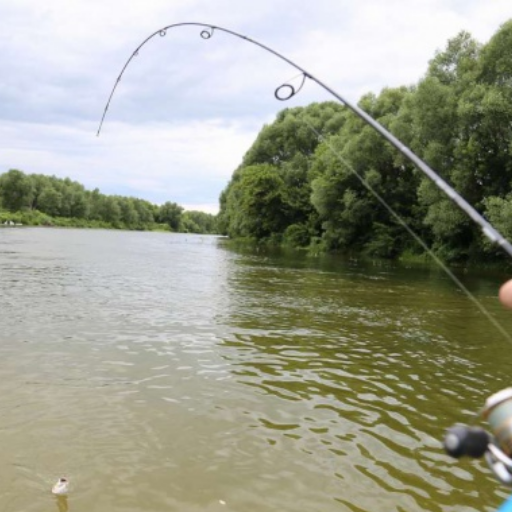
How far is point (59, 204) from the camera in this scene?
151250mm

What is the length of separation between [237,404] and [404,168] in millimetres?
38701

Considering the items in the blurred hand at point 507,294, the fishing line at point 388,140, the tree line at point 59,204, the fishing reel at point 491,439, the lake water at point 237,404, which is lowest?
the lake water at point 237,404

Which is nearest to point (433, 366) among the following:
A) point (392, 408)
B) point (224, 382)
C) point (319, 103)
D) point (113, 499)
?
point (392, 408)

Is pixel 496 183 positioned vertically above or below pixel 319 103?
below

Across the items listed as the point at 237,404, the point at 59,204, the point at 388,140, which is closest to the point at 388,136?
the point at 388,140

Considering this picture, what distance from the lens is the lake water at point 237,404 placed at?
5008mm

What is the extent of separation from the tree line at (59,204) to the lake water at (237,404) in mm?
118657

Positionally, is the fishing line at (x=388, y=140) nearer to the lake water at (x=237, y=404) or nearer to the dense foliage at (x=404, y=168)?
the lake water at (x=237, y=404)

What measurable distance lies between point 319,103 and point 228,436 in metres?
69.5

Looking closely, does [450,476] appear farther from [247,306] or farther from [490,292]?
[490,292]

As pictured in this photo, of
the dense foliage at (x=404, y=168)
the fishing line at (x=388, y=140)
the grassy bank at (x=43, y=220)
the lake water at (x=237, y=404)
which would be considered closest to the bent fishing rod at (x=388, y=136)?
the fishing line at (x=388, y=140)

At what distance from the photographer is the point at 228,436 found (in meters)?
6.19

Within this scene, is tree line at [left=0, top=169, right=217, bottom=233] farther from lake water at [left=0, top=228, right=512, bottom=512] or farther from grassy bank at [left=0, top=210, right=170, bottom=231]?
lake water at [left=0, top=228, right=512, bottom=512]

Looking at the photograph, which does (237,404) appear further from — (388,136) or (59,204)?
(59,204)
